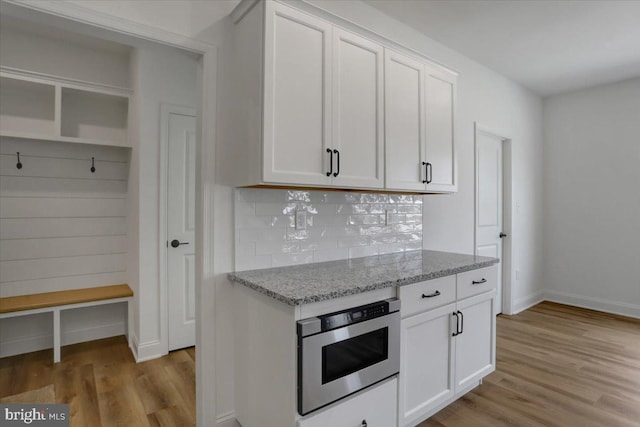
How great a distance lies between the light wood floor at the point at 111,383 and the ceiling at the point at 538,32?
3192 mm

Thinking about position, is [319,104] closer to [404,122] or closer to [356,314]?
[404,122]

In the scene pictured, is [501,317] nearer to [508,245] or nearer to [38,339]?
[508,245]

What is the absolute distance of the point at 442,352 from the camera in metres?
2.06

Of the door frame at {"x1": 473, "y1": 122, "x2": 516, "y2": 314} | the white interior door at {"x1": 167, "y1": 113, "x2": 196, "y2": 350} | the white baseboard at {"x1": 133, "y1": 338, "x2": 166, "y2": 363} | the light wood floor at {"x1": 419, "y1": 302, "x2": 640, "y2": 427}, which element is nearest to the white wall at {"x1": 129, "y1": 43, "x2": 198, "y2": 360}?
the white baseboard at {"x1": 133, "y1": 338, "x2": 166, "y2": 363}

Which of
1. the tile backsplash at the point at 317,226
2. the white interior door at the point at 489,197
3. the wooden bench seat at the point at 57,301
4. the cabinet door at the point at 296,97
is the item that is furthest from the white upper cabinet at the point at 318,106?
the wooden bench seat at the point at 57,301

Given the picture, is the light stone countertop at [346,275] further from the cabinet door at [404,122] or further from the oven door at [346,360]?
the cabinet door at [404,122]

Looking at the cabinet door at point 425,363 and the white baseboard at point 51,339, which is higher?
the cabinet door at point 425,363

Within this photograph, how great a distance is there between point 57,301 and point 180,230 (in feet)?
3.63

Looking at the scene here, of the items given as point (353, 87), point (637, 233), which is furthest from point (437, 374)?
point (637, 233)

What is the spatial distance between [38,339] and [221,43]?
10.1 ft

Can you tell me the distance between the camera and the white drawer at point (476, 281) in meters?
2.19

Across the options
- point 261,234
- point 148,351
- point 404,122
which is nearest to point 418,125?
point 404,122

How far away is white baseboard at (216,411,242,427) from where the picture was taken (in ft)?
6.34

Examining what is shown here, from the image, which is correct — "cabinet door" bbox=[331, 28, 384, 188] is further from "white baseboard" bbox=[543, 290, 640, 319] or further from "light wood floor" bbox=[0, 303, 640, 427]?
"white baseboard" bbox=[543, 290, 640, 319]
